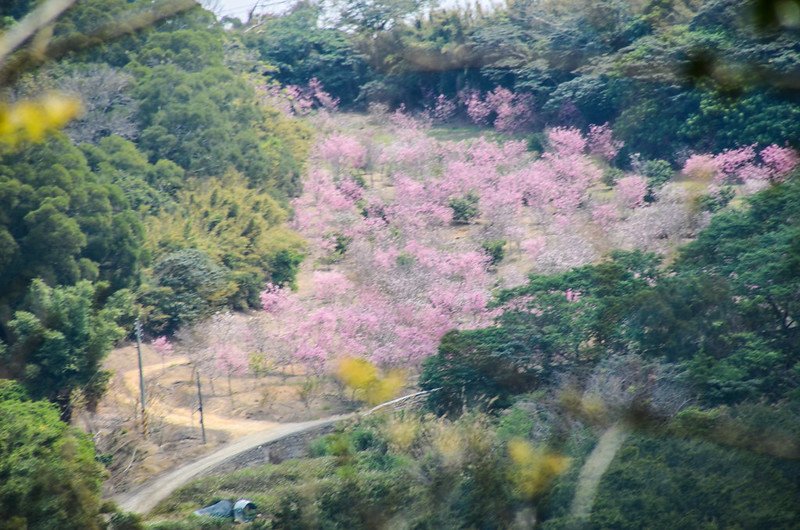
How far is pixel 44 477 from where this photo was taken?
898cm

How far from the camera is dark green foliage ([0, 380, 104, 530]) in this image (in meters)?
8.65

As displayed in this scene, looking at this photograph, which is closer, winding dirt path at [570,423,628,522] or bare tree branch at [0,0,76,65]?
bare tree branch at [0,0,76,65]

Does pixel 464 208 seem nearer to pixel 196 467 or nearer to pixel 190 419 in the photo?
pixel 190 419

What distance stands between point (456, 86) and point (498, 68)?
1.40 m

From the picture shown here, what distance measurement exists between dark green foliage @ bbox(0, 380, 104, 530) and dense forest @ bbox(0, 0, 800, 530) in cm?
3

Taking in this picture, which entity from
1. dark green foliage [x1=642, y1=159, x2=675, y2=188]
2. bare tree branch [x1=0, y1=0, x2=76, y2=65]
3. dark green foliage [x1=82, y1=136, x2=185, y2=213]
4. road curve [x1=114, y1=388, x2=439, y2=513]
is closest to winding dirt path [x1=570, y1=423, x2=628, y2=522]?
road curve [x1=114, y1=388, x2=439, y2=513]

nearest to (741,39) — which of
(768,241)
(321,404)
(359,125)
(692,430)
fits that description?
(768,241)

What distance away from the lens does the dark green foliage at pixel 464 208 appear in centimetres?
1861

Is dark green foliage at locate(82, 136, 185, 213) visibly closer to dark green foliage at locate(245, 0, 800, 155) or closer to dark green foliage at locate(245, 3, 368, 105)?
dark green foliage at locate(245, 0, 800, 155)

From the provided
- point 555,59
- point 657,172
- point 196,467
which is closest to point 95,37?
point 196,467

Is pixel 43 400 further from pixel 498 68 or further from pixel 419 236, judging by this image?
pixel 498 68

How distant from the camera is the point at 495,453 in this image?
8672 millimetres

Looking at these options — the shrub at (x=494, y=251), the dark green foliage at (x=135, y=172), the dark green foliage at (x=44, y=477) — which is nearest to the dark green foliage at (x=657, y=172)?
the shrub at (x=494, y=251)

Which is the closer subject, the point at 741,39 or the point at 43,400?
the point at 741,39
